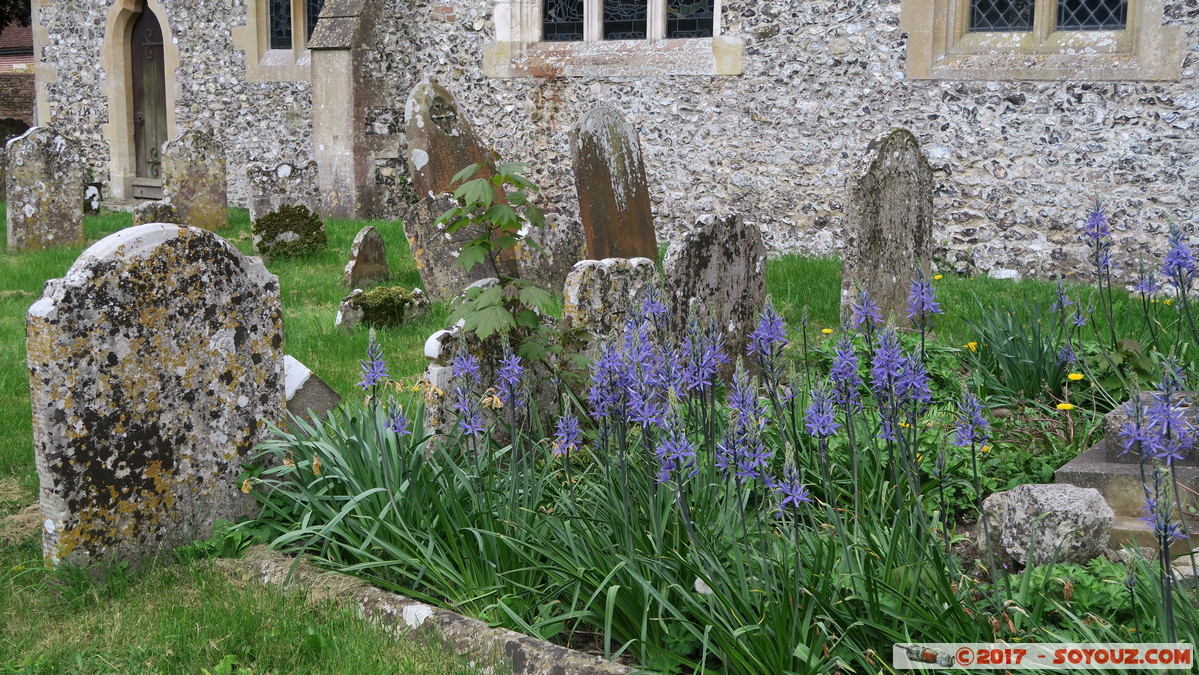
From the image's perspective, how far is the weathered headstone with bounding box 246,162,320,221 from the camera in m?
9.91

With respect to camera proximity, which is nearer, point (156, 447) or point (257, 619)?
point (257, 619)

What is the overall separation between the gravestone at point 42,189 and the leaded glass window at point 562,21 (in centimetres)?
494

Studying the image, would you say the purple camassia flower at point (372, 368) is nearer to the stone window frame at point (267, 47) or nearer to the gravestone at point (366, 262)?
the gravestone at point (366, 262)

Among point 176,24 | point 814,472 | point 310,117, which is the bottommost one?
point 814,472

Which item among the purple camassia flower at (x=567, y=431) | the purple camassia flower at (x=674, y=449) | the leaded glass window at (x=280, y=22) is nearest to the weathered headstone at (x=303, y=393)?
the purple camassia flower at (x=567, y=431)

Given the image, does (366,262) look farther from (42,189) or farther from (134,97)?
(134,97)

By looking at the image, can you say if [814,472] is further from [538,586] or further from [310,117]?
[310,117]

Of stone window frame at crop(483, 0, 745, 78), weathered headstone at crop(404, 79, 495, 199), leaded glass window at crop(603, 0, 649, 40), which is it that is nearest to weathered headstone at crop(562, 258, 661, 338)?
weathered headstone at crop(404, 79, 495, 199)

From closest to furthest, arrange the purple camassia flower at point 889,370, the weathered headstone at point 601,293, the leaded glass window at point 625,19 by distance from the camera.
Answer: the purple camassia flower at point 889,370
the weathered headstone at point 601,293
the leaded glass window at point 625,19

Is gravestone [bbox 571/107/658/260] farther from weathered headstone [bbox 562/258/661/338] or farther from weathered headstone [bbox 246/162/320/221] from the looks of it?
weathered headstone [bbox 246/162/320/221]

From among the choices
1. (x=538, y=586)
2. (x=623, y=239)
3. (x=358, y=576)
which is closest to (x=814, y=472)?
(x=538, y=586)

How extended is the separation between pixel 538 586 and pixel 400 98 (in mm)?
10386

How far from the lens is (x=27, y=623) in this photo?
126 inches

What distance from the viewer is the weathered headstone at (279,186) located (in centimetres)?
991
